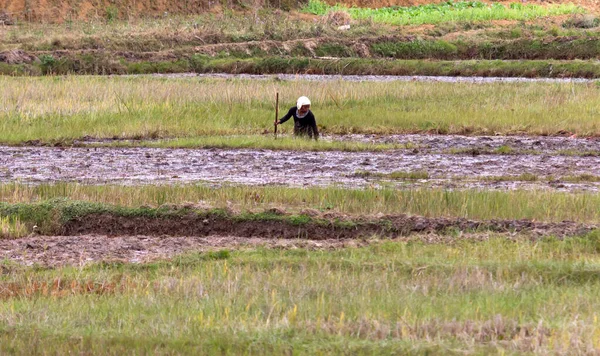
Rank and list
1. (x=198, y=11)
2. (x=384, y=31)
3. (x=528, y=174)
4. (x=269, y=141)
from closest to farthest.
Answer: (x=528, y=174), (x=269, y=141), (x=384, y=31), (x=198, y=11)

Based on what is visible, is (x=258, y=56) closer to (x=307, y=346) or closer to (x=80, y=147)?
(x=80, y=147)

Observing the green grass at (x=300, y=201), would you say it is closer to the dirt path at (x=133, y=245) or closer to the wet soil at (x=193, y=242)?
the wet soil at (x=193, y=242)

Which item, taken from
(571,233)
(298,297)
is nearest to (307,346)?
(298,297)

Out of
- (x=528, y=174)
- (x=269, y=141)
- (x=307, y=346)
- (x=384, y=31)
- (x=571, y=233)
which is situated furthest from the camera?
(x=384, y=31)

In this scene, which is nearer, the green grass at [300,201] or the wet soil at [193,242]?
the wet soil at [193,242]

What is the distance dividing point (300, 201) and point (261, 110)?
31.7ft

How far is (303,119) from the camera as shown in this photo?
56.9 feet

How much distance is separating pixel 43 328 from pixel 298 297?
1.87 meters

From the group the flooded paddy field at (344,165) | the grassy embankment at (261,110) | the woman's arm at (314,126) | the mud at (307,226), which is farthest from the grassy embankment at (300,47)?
the mud at (307,226)

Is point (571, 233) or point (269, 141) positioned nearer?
point (571, 233)

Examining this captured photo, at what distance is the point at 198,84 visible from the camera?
25297 millimetres

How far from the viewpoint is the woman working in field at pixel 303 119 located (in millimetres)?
16558

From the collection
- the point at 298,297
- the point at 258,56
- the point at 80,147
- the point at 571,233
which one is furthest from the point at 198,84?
the point at 298,297

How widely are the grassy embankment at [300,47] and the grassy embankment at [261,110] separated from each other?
6323 millimetres
